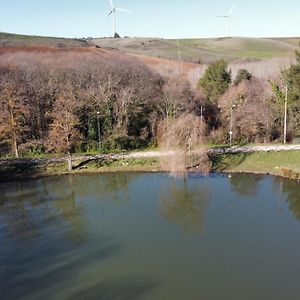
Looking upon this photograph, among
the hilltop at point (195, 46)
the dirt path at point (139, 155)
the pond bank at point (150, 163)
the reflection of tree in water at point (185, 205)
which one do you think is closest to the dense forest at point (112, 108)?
the dirt path at point (139, 155)

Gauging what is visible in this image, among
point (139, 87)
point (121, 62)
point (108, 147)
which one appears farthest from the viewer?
point (121, 62)

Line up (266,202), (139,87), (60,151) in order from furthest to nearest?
(139,87)
(60,151)
(266,202)

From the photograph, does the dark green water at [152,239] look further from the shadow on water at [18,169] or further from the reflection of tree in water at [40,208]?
the shadow on water at [18,169]

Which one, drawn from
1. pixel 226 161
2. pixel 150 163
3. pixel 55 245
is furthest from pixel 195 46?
pixel 55 245

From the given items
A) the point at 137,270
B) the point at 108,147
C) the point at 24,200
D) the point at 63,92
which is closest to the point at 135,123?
the point at 108,147

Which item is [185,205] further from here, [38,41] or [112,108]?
[38,41]

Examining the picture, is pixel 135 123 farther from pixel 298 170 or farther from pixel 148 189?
pixel 298 170

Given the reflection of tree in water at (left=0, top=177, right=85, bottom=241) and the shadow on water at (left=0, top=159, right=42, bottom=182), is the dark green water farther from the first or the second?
the shadow on water at (left=0, top=159, right=42, bottom=182)
